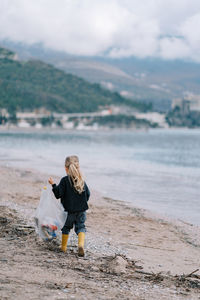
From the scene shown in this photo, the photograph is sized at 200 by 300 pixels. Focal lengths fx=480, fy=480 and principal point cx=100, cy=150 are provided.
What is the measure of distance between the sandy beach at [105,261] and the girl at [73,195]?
1.06 ft

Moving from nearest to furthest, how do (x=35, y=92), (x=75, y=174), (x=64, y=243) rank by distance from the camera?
1. (x=75, y=174)
2. (x=64, y=243)
3. (x=35, y=92)

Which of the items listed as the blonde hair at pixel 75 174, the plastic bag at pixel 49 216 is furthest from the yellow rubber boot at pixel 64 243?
the blonde hair at pixel 75 174

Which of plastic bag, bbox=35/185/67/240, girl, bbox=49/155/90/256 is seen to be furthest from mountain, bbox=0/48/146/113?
girl, bbox=49/155/90/256

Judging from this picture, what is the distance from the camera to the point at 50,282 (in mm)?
5508

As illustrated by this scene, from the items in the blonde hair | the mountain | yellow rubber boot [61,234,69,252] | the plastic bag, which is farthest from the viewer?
the mountain

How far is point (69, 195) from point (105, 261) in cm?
112

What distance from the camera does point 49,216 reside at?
25.0 ft

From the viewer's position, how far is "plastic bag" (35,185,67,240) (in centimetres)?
756

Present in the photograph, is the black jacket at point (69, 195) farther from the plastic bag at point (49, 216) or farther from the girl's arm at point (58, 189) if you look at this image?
the plastic bag at point (49, 216)

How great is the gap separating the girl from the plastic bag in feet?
0.59

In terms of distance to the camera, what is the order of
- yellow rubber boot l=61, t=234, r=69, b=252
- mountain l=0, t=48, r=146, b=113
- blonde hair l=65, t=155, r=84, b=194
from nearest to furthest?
1. blonde hair l=65, t=155, r=84, b=194
2. yellow rubber boot l=61, t=234, r=69, b=252
3. mountain l=0, t=48, r=146, b=113

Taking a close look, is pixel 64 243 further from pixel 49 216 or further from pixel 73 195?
pixel 73 195

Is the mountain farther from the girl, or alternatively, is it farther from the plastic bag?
the girl

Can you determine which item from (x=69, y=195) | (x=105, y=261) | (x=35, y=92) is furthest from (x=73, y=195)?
(x=35, y=92)
